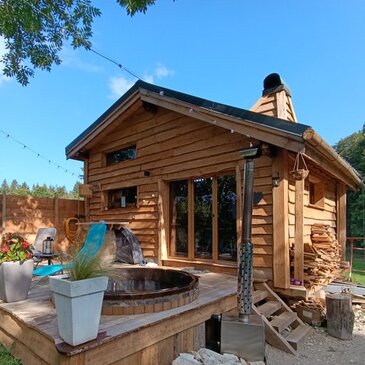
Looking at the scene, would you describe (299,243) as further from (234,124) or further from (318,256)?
(234,124)

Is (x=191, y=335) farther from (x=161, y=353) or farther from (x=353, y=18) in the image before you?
(x=353, y=18)

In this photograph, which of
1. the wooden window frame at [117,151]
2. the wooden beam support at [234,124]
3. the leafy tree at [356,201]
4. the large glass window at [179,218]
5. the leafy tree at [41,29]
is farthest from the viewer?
the leafy tree at [356,201]

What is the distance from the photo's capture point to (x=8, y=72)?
619cm

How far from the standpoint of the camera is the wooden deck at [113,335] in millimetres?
2285

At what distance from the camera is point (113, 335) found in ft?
7.88

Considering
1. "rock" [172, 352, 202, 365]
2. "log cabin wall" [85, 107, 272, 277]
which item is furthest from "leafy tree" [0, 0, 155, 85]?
"rock" [172, 352, 202, 365]

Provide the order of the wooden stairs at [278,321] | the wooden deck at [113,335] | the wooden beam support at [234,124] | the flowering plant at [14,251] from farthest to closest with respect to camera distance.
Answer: the wooden beam support at [234,124]
the wooden stairs at [278,321]
the flowering plant at [14,251]
the wooden deck at [113,335]

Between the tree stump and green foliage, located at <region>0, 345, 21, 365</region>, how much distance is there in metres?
3.85

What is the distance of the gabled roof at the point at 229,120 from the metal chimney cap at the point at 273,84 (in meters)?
1.39

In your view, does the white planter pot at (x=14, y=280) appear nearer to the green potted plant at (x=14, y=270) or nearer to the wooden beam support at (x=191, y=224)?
the green potted plant at (x=14, y=270)

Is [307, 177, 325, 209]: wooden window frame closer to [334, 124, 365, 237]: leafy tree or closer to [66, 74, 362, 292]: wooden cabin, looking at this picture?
[66, 74, 362, 292]: wooden cabin

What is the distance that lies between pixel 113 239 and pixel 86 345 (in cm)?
435

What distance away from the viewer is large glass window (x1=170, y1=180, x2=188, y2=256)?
6172 millimetres

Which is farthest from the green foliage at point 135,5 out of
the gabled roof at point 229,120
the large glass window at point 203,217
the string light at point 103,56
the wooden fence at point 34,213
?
the wooden fence at point 34,213
